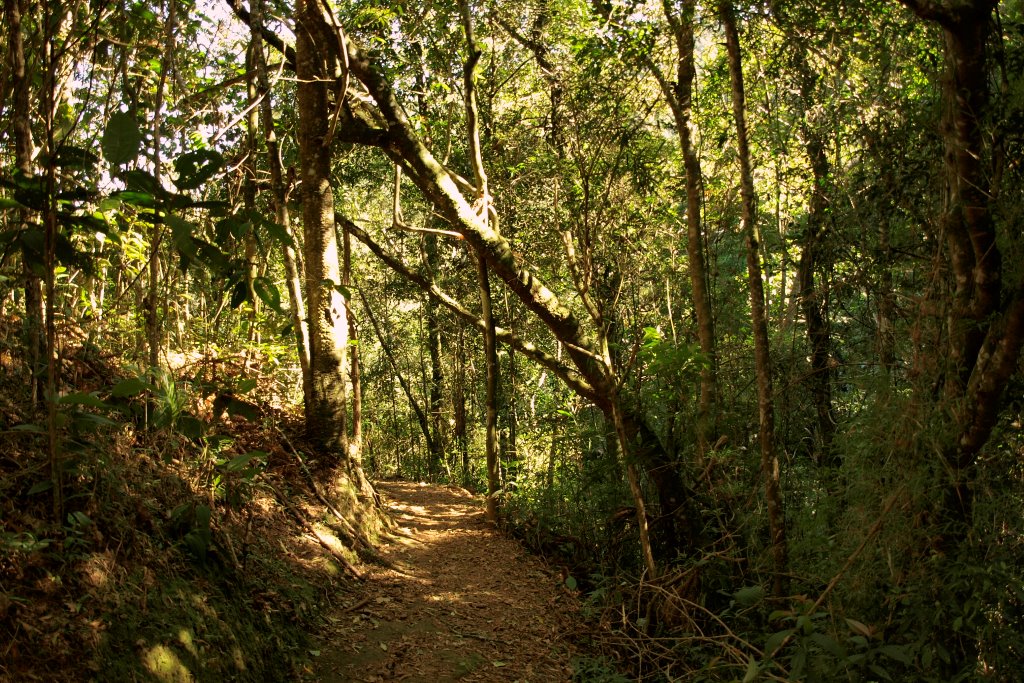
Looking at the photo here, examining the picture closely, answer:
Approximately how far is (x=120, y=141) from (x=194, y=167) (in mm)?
170

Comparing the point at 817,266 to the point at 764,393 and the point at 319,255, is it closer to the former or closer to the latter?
the point at 764,393

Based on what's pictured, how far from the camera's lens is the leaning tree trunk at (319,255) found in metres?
7.28

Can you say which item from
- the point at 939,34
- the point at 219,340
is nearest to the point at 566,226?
the point at 219,340

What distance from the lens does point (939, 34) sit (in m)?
4.68

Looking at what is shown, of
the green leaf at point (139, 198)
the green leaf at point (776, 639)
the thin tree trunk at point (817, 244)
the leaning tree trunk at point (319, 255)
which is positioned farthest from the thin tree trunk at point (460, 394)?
the green leaf at point (139, 198)

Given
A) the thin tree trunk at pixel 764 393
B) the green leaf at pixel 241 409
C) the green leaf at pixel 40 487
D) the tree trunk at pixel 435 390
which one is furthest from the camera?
the tree trunk at pixel 435 390

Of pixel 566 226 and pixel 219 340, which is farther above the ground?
pixel 566 226

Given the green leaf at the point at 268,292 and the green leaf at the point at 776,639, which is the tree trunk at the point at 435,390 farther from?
the green leaf at the point at 268,292

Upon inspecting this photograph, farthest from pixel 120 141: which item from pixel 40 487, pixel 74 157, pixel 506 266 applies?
pixel 506 266

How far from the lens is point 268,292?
201 cm

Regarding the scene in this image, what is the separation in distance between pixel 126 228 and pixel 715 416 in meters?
6.30

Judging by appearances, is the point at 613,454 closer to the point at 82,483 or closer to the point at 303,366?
the point at 303,366

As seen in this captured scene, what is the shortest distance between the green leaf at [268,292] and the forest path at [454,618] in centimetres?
342

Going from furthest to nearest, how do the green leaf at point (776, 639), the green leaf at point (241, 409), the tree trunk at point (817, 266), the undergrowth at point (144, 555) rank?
the tree trunk at point (817, 266) → the green leaf at point (776, 639) → the undergrowth at point (144, 555) → the green leaf at point (241, 409)
